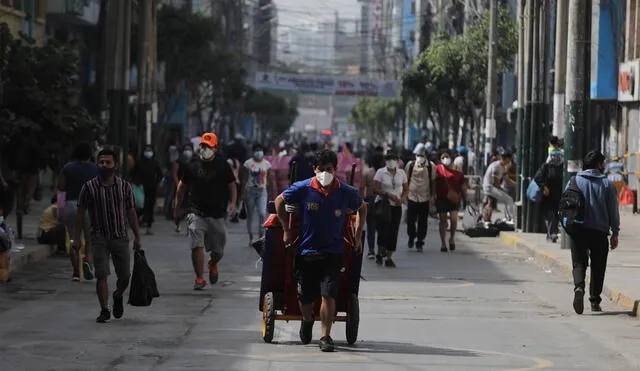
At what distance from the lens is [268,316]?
12859 millimetres

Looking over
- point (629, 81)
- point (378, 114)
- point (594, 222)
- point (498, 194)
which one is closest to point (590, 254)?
point (594, 222)

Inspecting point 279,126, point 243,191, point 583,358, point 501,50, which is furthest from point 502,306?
point 279,126

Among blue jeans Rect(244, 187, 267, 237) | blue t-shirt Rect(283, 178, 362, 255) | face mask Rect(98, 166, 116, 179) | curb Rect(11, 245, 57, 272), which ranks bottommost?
curb Rect(11, 245, 57, 272)

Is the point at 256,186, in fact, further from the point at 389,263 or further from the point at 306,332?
the point at 306,332

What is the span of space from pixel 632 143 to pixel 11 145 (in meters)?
21.4

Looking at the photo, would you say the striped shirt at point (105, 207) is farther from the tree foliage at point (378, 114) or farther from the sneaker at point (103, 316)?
the tree foliage at point (378, 114)

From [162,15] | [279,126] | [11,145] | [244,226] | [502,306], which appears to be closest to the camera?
[502,306]

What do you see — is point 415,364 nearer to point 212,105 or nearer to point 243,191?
point 243,191

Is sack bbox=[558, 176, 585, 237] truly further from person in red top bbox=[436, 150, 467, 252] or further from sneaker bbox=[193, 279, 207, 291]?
person in red top bbox=[436, 150, 467, 252]

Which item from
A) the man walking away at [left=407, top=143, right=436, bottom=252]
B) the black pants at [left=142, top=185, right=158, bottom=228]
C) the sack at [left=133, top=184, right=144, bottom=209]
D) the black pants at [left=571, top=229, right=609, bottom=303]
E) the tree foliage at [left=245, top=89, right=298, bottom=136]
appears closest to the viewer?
the black pants at [left=571, top=229, right=609, bottom=303]

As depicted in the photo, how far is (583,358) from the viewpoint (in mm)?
12594

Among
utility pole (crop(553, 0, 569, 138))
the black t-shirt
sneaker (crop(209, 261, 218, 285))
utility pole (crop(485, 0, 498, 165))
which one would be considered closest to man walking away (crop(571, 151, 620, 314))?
the black t-shirt

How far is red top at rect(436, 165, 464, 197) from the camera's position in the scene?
25.8m

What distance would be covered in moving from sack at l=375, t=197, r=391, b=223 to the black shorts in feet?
31.7
